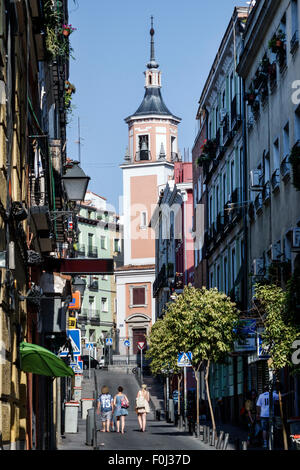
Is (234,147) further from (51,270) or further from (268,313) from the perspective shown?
(51,270)

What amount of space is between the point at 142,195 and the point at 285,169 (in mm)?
74863

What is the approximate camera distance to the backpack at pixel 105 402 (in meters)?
34.1

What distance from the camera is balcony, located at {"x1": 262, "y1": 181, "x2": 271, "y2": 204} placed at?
32.4m

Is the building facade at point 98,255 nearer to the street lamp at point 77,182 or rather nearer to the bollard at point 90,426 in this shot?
the bollard at point 90,426

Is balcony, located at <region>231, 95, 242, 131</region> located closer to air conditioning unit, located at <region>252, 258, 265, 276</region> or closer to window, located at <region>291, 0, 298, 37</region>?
air conditioning unit, located at <region>252, 258, 265, 276</region>

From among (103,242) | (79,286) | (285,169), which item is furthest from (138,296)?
(285,169)

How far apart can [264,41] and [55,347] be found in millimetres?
13537

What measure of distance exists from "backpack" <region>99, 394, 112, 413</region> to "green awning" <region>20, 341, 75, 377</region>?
18283 millimetres

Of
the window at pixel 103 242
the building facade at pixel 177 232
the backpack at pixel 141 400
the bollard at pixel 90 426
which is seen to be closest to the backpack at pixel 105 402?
the backpack at pixel 141 400

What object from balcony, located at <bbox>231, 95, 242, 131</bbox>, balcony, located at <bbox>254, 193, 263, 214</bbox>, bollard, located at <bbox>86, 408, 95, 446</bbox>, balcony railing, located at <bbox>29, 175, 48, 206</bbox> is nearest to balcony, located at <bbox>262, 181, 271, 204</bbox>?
balcony, located at <bbox>254, 193, 263, 214</bbox>

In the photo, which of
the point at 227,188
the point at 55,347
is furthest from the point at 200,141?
the point at 55,347

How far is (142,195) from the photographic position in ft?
341

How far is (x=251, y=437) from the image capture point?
28438 mm

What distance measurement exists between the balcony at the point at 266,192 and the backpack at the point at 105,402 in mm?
7532
